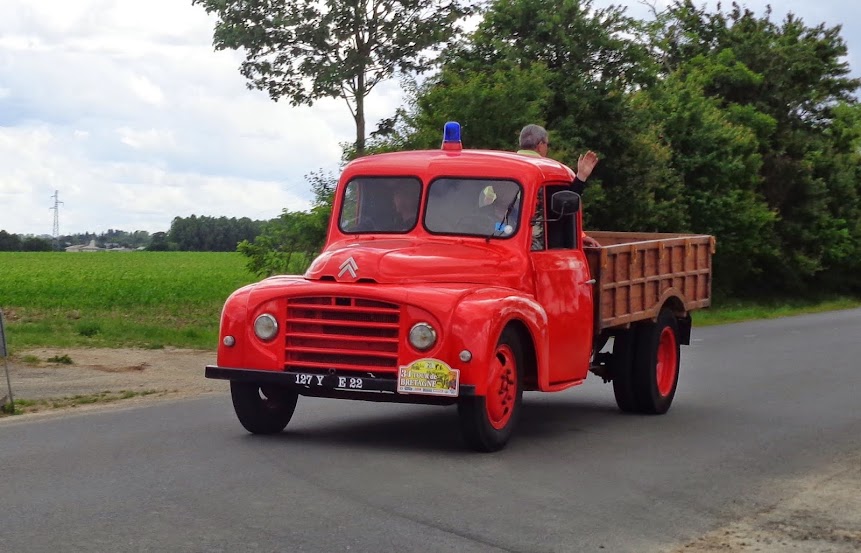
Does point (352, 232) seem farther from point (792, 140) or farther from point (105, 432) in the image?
point (792, 140)

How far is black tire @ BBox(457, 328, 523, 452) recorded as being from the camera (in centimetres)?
973

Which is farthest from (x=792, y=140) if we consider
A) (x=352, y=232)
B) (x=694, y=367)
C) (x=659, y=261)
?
(x=352, y=232)

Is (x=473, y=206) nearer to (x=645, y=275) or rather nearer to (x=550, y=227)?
(x=550, y=227)

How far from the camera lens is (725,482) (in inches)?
363

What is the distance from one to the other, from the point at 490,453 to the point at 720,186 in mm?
29513

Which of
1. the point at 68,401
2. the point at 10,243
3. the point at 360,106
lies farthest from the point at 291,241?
the point at 10,243

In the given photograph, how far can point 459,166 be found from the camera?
11.2 m

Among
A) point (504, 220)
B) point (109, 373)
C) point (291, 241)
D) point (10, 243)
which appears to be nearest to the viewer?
point (504, 220)

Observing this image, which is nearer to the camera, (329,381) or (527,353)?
(329,381)

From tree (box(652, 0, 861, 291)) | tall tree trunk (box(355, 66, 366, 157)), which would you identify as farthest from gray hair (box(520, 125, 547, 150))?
tree (box(652, 0, 861, 291))

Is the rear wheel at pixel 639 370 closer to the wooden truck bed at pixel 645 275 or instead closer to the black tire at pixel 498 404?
the wooden truck bed at pixel 645 275

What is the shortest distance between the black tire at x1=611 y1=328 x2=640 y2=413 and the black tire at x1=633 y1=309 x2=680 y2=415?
4 cm

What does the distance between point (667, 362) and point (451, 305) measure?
4.48m

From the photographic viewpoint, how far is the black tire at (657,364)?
1281 centimetres
